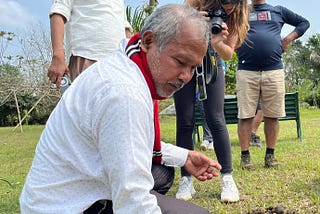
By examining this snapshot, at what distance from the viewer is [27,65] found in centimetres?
1445

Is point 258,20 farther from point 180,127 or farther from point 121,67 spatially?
point 121,67

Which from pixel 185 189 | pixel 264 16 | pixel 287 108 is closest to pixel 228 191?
pixel 185 189

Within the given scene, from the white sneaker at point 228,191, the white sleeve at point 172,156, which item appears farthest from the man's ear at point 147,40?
the white sneaker at point 228,191

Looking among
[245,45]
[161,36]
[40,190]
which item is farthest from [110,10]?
[245,45]

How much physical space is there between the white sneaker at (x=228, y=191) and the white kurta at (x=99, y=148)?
1471mm

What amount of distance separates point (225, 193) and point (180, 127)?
52cm

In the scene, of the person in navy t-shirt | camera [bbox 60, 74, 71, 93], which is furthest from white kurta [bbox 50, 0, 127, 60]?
the person in navy t-shirt

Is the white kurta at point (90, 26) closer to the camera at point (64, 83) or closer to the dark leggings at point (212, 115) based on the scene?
the camera at point (64, 83)

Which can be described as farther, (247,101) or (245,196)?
(247,101)

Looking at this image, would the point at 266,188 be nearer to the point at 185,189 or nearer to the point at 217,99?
the point at 185,189

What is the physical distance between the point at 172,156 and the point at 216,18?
1.04m

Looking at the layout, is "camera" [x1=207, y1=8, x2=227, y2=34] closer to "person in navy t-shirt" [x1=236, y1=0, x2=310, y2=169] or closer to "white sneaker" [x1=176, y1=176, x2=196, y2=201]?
"white sneaker" [x1=176, y1=176, x2=196, y2=201]

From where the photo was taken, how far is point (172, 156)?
1.77m

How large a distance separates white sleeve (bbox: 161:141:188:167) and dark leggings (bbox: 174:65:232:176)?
96cm
